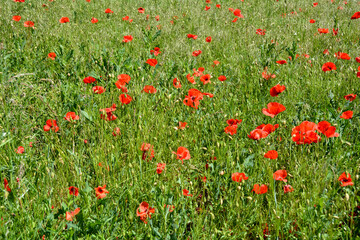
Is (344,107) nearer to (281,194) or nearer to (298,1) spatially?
(281,194)

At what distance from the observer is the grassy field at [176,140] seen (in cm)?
144

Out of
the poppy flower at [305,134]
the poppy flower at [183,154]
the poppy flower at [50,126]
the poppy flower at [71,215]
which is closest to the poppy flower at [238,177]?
the poppy flower at [183,154]

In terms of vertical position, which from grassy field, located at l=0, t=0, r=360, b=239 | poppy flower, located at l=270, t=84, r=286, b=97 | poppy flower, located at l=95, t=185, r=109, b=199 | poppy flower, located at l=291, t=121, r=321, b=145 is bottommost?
grassy field, located at l=0, t=0, r=360, b=239

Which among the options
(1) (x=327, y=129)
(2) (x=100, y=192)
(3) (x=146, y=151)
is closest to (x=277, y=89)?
(1) (x=327, y=129)

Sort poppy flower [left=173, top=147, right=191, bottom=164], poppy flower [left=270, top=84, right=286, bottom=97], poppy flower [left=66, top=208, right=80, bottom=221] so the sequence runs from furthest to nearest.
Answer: poppy flower [left=270, top=84, right=286, bottom=97]
poppy flower [left=173, top=147, right=191, bottom=164]
poppy flower [left=66, top=208, right=80, bottom=221]

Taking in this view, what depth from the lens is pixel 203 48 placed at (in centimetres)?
386

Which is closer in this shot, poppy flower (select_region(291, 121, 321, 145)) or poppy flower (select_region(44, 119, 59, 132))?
poppy flower (select_region(291, 121, 321, 145))

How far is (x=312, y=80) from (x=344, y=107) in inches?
25.9

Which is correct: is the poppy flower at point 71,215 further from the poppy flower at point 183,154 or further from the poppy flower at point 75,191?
the poppy flower at point 183,154

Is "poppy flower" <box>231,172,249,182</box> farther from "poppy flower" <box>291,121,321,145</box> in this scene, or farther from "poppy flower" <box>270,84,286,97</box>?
"poppy flower" <box>270,84,286,97</box>

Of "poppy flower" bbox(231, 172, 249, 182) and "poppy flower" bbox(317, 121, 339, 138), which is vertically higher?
"poppy flower" bbox(317, 121, 339, 138)

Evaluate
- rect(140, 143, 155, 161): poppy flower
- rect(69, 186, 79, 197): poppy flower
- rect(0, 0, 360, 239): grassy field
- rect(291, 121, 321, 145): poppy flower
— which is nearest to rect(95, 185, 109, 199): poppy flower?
rect(0, 0, 360, 239): grassy field

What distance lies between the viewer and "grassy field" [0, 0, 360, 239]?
144 cm

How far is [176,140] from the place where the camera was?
2.05 metres
